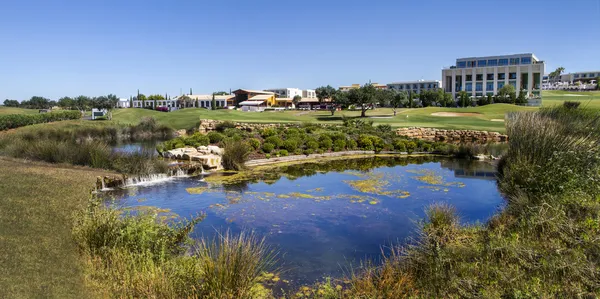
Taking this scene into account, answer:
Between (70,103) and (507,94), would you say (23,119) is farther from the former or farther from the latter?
(507,94)

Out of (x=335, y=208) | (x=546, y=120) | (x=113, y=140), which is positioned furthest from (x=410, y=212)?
(x=113, y=140)

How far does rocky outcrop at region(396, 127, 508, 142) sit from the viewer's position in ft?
112

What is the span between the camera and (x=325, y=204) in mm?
12578

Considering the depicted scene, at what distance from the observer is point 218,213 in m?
11.3

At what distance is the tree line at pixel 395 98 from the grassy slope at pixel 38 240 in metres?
47.3

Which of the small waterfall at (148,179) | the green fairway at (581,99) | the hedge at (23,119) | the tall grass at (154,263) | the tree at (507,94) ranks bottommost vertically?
the small waterfall at (148,179)

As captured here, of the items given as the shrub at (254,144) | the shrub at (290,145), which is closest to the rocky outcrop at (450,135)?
the shrub at (290,145)

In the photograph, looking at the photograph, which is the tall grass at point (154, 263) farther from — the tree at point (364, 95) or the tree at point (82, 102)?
the tree at point (82, 102)

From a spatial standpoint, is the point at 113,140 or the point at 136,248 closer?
the point at 136,248

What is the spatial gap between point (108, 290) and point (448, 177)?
49.4 feet

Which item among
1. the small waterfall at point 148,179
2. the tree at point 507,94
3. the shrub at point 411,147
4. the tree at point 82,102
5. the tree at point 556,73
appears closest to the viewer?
the small waterfall at point 148,179

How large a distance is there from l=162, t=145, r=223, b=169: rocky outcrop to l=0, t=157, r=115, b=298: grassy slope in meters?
9.18

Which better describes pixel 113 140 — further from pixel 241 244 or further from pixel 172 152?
pixel 241 244

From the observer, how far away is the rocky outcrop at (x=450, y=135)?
34.0 metres
